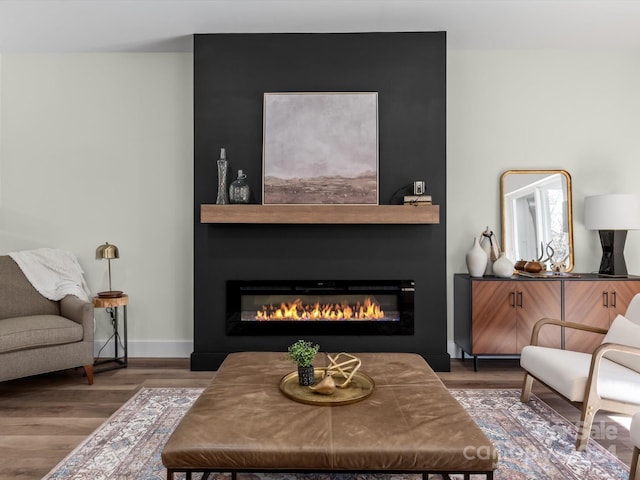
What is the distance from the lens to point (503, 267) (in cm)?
398

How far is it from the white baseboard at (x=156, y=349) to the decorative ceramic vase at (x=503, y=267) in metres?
2.98

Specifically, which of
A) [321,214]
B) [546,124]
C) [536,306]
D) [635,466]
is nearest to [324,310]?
[321,214]

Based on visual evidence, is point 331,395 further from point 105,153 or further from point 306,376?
point 105,153

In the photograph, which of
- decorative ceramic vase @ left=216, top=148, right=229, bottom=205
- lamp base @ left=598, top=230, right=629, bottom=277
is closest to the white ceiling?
decorative ceramic vase @ left=216, top=148, right=229, bottom=205

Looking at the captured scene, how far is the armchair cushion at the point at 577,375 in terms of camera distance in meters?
2.38

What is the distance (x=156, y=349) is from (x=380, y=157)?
9.32 ft

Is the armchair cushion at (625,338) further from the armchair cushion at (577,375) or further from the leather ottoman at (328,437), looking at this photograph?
the leather ottoman at (328,437)

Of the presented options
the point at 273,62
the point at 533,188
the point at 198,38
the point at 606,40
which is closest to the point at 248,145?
the point at 273,62

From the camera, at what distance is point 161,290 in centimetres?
435

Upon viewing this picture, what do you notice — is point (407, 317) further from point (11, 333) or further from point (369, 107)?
point (11, 333)

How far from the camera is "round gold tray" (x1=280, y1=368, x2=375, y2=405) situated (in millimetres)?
1981

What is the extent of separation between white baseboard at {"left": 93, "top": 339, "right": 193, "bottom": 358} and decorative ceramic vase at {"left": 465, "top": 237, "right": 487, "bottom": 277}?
2765 mm

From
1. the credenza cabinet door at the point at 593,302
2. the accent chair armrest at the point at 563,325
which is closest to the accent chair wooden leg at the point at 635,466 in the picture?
the accent chair armrest at the point at 563,325

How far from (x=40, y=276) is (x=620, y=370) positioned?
14.7ft
